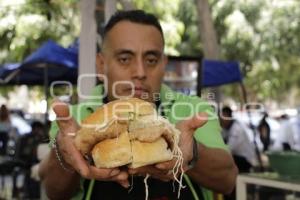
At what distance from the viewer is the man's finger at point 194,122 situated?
1.42m

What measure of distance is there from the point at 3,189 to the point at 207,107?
358 inches

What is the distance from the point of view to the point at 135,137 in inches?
55.2

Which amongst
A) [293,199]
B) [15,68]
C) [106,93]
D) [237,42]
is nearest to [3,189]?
[15,68]

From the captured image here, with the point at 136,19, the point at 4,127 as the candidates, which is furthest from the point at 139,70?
the point at 4,127

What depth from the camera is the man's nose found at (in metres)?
1.79

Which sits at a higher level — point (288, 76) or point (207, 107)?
point (288, 76)

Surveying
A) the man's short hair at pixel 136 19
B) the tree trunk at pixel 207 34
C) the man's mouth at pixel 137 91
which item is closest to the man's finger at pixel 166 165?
the man's mouth at pixel 137 91

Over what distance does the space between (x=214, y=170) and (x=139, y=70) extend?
0.41 metres

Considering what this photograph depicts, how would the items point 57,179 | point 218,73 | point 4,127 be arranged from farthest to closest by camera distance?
1. point 4,127
2. point 218,73
3. point 57,179

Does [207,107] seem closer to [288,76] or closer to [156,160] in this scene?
[156,160]

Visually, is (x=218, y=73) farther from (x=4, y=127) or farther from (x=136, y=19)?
(x=136, y=19)

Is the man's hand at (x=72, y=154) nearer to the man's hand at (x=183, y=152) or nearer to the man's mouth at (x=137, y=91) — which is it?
the man's hand at (x=183, y=152)

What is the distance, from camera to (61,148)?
4.81 ft

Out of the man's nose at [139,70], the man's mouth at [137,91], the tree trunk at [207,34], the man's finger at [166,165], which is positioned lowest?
the man's finger at [166,165]
